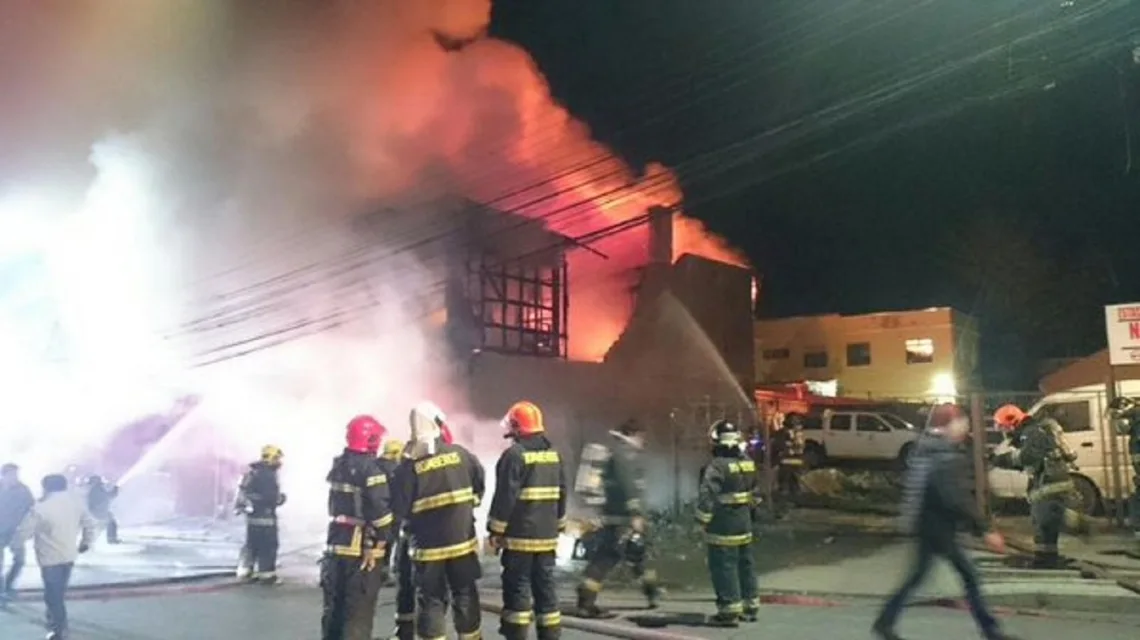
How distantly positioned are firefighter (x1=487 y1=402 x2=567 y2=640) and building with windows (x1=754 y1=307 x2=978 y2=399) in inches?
1254

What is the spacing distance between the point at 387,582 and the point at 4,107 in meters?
13.4

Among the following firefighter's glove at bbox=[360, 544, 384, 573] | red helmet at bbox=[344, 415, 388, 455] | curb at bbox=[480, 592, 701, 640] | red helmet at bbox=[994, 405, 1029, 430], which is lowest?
curb at bbox=[480, 592, 701, 640]

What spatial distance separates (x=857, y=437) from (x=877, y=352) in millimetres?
16516

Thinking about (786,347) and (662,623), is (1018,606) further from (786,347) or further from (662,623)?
(786,347)

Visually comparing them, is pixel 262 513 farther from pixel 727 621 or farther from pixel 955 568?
pixel 955 568

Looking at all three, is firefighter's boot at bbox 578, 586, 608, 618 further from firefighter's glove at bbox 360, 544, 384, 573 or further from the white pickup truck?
the white pickup truck

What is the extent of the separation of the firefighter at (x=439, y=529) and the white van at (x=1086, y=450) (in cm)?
1075

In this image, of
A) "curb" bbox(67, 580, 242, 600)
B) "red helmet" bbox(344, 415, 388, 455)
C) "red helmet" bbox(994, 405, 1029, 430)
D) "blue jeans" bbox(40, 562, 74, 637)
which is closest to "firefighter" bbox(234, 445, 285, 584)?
"curb" bbox(67, 580, 242, 600)

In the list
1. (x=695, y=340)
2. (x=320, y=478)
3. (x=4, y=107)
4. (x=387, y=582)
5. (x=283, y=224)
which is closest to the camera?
(x=387, y=582)

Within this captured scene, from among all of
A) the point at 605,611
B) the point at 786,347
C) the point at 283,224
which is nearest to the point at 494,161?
the point at 283,224

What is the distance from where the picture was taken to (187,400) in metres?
17.2

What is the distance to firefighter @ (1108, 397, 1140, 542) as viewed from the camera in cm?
1070

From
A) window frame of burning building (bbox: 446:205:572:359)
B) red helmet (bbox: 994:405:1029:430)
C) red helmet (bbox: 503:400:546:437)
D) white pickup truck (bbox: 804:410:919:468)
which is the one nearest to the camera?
red helmet (bbox: 503:400:546:437)

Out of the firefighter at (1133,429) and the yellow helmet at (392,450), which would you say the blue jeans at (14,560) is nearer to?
the yellow helmet at (392,450)
